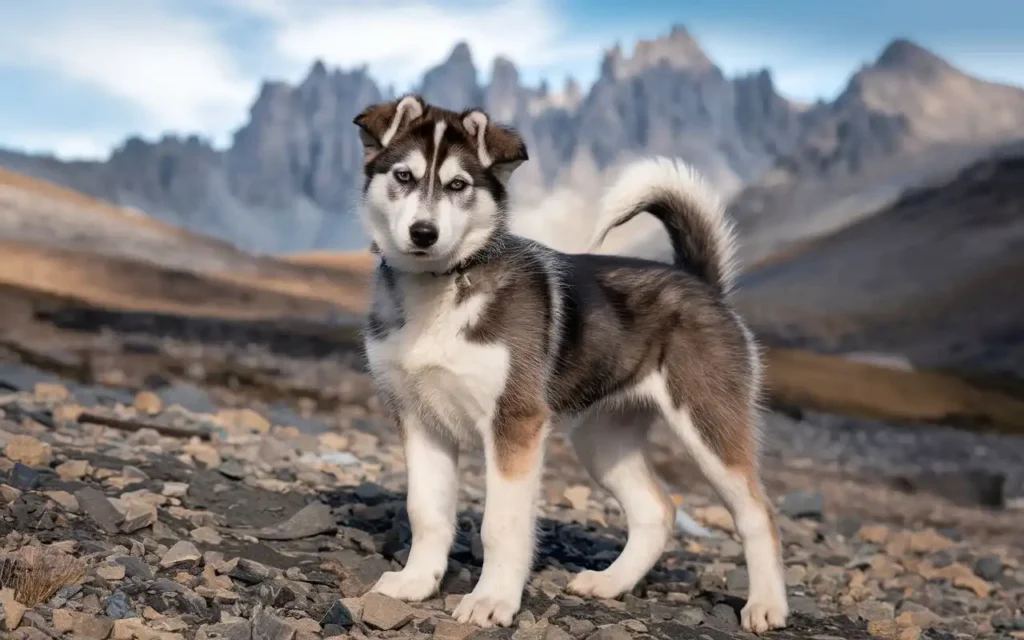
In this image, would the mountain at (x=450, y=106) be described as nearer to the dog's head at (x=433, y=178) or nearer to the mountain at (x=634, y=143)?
the mountain at (x=634, y=143)

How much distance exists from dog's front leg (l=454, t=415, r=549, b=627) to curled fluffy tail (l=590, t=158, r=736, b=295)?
1.62 meters

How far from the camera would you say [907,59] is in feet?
255

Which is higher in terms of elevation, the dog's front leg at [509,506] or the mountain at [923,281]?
the mountain at [923,281]

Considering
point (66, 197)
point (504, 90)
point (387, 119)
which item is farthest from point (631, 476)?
point (504, 90)

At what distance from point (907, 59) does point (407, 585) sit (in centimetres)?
8075

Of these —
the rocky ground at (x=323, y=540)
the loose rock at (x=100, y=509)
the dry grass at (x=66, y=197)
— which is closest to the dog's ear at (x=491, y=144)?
the rocky ground at (x=323, y=540)

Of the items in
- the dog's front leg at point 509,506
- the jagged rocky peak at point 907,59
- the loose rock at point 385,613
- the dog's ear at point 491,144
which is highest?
the jagged rocky peak at point 907,59

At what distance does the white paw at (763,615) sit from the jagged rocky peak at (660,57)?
105 metres

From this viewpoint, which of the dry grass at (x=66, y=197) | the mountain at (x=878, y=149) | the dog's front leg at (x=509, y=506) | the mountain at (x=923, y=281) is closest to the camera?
the dog's front leg at (x=509, y=506)

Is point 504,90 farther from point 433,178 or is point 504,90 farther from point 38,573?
point 38,573

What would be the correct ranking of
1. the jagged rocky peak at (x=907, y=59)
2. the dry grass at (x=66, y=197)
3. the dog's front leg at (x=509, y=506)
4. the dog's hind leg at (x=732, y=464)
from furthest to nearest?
the jagged rocky peak at (x=907, y=59) < the dry grass at (x=66, y=197) < the dog's hind leg at (x=732, y=464) < the dog's front leg at (x=509, y=506)

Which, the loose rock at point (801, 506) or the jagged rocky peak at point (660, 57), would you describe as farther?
the jagged rocky peak at point (660, 57)

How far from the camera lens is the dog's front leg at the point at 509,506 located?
16.8 ft

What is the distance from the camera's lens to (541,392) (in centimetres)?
531
